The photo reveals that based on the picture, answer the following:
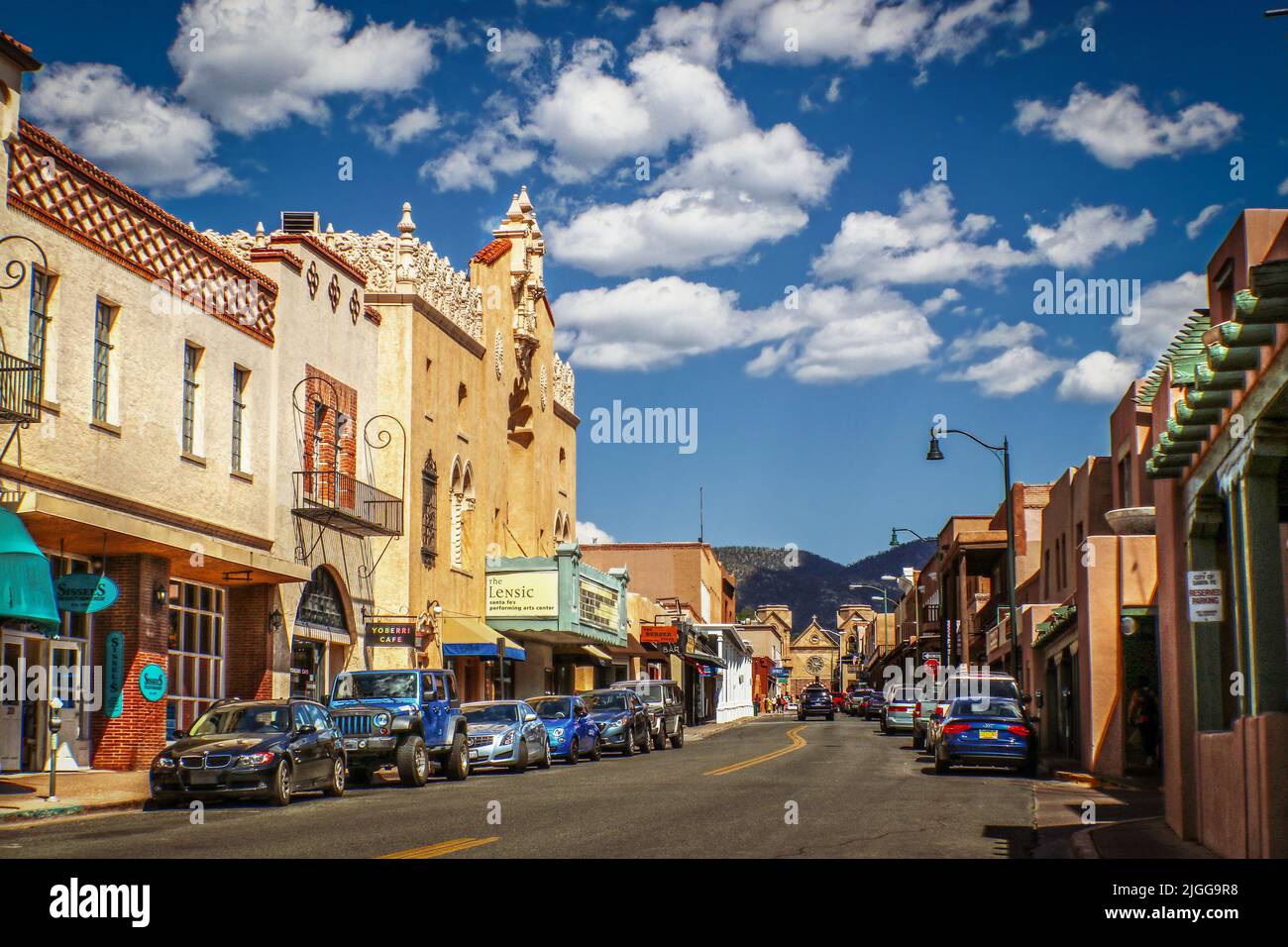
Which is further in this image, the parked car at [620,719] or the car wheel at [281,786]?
the parked car at [620,719]

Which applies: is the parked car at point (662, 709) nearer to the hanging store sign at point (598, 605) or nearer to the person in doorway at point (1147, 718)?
the hanging store sign at point (598, 605)

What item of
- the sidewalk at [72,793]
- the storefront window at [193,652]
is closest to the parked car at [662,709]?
the storefront window at [193,652]

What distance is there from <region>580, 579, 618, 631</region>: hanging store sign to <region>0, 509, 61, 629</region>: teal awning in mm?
28979

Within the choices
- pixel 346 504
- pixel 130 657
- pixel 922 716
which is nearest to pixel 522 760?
pixel 130 657

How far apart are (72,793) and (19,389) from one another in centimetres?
587

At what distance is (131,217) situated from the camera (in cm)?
2697

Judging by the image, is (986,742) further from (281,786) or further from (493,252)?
(493,252)

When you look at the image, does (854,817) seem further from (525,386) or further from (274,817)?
A: (525,386)

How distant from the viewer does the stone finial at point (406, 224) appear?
134 ft

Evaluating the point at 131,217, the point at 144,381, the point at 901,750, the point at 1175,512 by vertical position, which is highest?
the point at 131,217

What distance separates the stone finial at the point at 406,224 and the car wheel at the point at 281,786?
2264 centimetres

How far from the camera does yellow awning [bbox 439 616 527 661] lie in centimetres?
4109
